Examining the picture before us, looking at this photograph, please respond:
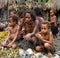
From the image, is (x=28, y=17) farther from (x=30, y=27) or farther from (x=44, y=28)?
(x=44, y=28)

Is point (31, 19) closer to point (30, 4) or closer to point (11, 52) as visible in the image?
point (11, 52)

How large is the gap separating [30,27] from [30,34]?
262 mm

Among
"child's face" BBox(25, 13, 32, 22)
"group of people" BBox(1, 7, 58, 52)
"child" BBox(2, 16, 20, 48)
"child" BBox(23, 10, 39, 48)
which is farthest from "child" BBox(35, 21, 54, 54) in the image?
"child" BBox(2, 16, 20, 48)

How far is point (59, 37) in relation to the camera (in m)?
10.5

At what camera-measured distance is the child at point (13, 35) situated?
791cm

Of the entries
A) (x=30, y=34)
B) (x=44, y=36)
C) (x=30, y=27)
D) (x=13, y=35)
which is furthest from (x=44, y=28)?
(x=13, y=35)

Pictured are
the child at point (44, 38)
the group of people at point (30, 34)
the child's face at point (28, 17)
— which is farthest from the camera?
the child's face at point (28, 17)

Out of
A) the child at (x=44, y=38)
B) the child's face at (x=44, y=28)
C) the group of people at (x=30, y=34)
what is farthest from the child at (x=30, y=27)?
the child's face at (x=44, y=28)

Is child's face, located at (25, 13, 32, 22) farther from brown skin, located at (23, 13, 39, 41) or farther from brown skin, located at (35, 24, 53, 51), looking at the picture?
brown skin, located at (35, 24, 53, 51)

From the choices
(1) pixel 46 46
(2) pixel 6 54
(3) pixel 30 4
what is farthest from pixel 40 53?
(3) pixel 30 4

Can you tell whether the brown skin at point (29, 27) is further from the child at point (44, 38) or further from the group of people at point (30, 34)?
the child at point (44, 38)

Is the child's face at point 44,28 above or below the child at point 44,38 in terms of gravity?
above

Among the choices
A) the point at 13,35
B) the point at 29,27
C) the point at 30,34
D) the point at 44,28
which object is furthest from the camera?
the point at 13,35

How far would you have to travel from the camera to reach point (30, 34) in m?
7.78
